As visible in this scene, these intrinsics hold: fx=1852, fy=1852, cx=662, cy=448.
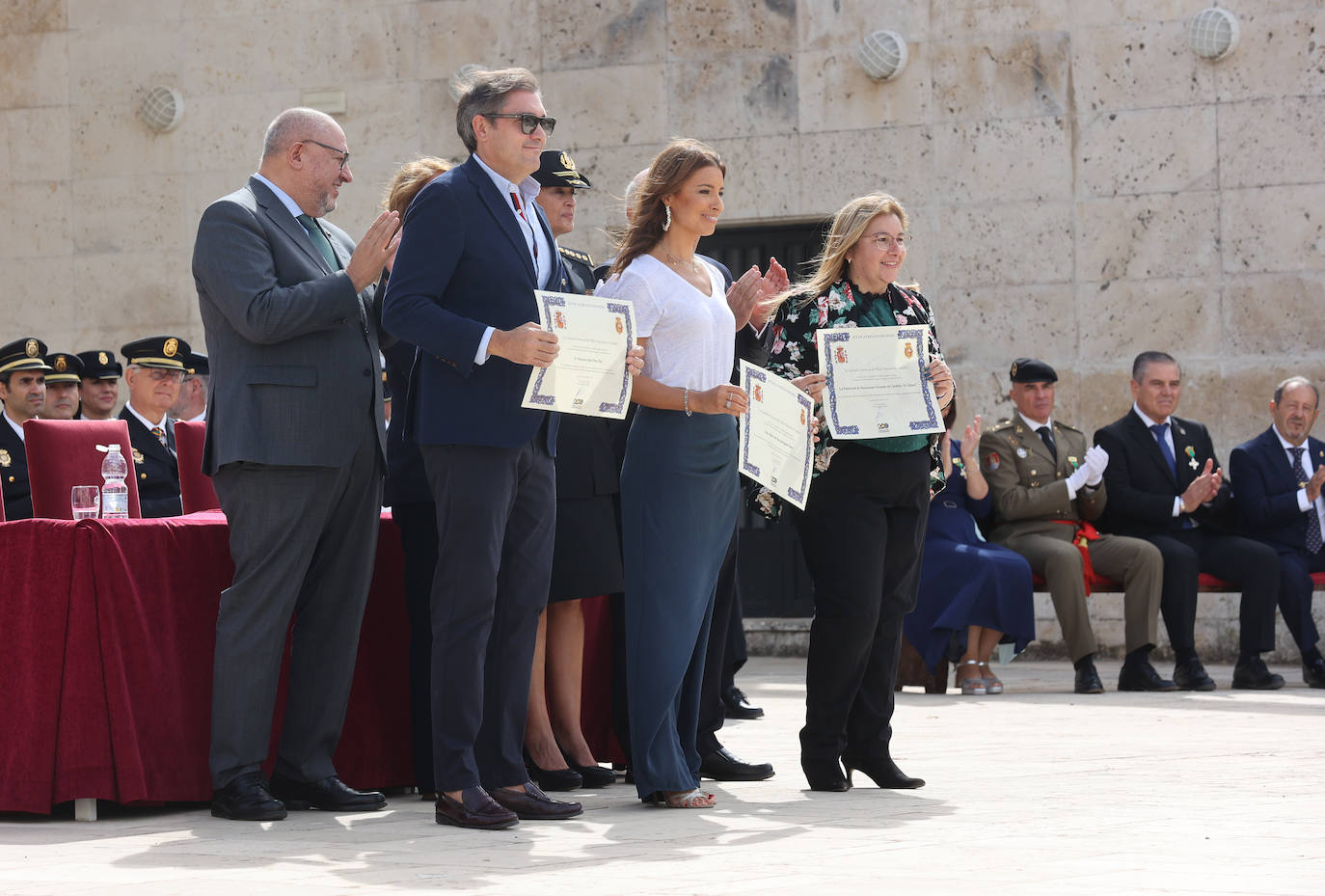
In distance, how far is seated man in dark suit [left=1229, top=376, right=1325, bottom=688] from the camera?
383 inches

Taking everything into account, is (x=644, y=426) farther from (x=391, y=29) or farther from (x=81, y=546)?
(x=391, y=29)

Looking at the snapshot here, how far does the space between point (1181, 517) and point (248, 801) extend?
6295 millimetres

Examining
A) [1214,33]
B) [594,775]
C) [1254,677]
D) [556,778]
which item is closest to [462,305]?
[556,778]

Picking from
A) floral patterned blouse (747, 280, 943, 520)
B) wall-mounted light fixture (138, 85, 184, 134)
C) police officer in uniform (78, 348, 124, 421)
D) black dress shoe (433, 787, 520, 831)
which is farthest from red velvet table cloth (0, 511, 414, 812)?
wall-mounted light fixture (138, 85, 184, 134)

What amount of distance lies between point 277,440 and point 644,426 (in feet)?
3.25

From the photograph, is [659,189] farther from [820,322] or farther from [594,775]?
[594,775]

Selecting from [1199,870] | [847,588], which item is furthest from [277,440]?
[1199,870]

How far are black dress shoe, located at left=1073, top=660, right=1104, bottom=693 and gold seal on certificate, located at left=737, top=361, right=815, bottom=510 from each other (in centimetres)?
448

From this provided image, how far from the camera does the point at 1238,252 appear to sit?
Answer: 1095 centimetres

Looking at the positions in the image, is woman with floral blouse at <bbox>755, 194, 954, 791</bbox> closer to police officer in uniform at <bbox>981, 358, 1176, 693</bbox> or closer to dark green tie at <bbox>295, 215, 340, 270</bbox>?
dark green tie at <bbox>295, 215, 340, 270</bbox>

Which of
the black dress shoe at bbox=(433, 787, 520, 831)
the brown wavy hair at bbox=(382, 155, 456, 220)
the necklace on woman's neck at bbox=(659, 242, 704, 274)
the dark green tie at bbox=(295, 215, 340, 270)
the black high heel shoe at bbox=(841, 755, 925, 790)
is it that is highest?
the brown wavy hair at bbox=(382, 155, 456, 220)

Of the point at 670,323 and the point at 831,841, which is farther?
the point at 670,323

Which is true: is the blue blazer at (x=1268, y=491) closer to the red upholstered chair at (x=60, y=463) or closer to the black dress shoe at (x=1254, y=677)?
the black dress shoe at (x=1254, y=677)

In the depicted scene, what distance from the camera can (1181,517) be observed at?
988cm
